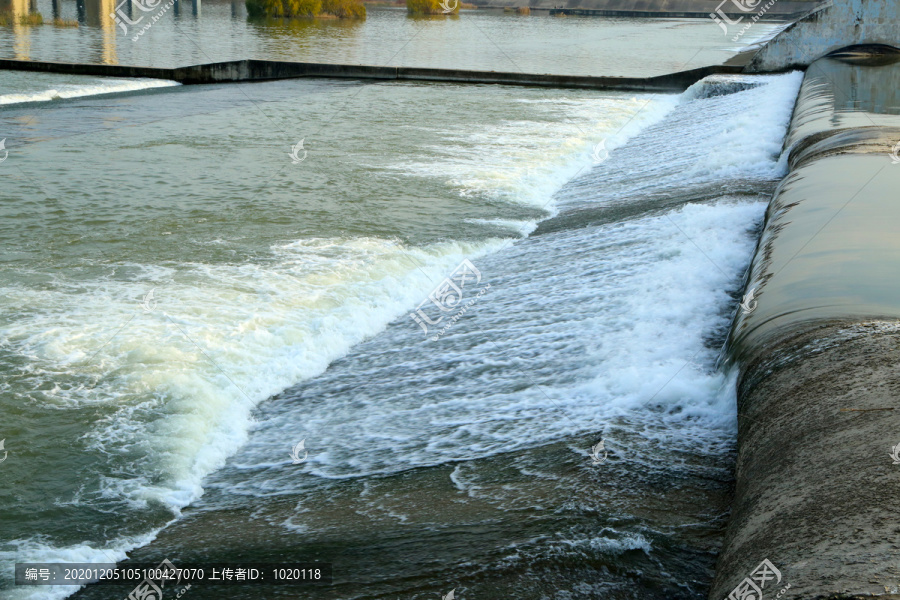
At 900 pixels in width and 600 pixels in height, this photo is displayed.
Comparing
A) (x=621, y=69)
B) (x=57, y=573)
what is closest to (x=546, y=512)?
(x=57, y=573)

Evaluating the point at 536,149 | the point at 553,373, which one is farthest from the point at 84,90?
the point at 553,373

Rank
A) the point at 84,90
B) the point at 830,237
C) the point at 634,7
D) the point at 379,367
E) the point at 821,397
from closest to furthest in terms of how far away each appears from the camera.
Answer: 1. the point at 821,397
2. the point at 830,237
3. the point at 379,367
4. the point at 84,90
5. the point at 634,7

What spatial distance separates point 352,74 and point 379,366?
64.6 ft

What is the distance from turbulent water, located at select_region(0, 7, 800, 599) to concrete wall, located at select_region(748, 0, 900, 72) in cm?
821

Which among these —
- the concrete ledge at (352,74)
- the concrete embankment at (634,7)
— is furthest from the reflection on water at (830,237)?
the concrete embankment at (634,7)

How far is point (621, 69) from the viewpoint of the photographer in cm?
2842

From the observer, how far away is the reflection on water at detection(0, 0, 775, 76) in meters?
28.4

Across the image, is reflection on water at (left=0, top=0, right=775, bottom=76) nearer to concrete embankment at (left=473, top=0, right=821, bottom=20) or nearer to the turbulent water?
the turbulent water

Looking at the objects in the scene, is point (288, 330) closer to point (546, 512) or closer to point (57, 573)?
point (57, 573)

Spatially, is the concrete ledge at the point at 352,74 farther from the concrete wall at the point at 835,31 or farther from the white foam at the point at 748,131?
the white foam at the point at 748,131

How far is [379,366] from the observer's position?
6.42 m

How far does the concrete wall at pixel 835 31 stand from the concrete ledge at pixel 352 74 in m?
1.65

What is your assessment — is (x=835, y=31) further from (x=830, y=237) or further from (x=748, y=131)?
(x=830, y=237)

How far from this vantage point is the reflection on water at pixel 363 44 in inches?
1118
